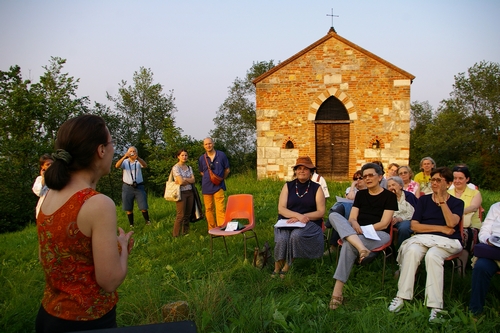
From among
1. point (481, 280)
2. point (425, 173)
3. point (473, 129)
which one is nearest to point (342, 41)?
point (425, 173)

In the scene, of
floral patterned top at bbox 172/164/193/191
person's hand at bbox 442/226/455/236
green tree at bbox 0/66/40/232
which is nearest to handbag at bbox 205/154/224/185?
floral patterned top at bbox 172/164/193/191

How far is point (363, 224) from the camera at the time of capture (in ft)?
16.8

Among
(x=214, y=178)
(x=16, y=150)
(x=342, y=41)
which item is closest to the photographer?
(x=214, y=178)

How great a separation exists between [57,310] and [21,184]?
17494 mm

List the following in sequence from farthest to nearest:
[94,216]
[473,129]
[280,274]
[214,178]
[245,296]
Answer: [473,129], [214,178], [280,274], [245,296], [94,216]

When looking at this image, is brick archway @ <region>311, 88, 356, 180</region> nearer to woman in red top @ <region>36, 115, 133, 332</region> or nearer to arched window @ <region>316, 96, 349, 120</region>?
arched window @ <region>316, 96, 349, 120</region>

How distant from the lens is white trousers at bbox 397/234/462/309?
4.00 metres

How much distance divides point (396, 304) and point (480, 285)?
81 cm

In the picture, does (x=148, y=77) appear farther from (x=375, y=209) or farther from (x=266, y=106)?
(x=375, y=209)

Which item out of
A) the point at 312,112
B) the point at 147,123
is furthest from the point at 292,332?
the point at 147,123

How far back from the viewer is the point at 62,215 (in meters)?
1.75

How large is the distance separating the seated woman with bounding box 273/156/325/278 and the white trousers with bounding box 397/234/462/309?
1.15 meters

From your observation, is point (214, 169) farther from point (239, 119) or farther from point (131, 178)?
point (239, 119)

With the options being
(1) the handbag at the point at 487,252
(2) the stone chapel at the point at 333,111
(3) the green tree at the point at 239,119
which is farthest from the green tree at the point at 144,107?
(1) the handbag at the point at 487,252
